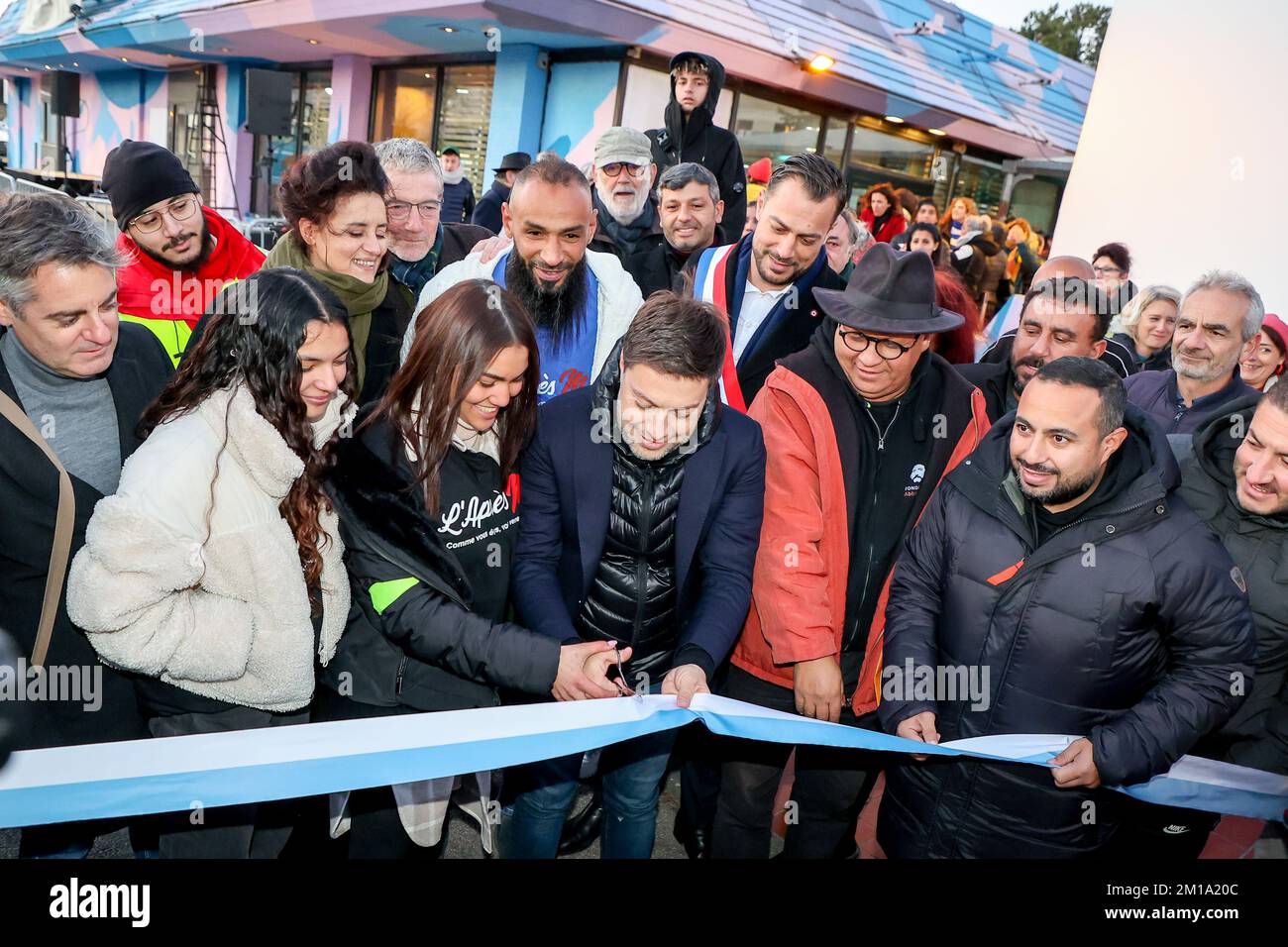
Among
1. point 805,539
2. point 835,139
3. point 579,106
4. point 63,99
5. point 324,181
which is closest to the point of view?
point 805,539

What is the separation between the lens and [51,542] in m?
2.34

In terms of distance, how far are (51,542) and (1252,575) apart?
11.2 feet

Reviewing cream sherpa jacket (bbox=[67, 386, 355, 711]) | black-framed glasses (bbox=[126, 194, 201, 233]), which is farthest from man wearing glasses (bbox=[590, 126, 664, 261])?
cream sherpa jacket (bbox=[67, 386, 355, 711])

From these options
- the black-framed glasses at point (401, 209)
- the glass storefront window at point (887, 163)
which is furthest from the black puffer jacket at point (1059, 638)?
the glass storefront window at point (887, 163)

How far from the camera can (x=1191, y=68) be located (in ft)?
20.1

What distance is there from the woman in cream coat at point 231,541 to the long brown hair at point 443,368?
0.20 meters

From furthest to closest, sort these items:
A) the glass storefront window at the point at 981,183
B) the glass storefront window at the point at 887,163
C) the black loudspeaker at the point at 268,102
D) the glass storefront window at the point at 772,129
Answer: the glass storefront window at the point at 981,183
the glass storefront window at the point at 887,163
the glass storefront window at the point at 772,129
the black loudspeaker at the point at 268,102

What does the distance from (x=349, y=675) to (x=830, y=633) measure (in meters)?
1.49

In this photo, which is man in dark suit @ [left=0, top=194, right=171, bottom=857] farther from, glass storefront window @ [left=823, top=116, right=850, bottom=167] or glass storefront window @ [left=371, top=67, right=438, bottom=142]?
glass storefront window @ [left=823, top=116, right=850, bottom=167]

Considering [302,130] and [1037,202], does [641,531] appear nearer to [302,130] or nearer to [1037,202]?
[302,130]

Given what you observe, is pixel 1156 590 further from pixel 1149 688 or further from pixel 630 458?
pixel 630 458

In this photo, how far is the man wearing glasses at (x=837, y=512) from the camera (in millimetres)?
2904

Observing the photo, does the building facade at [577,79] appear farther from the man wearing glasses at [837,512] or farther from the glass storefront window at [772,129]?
the man wearing glasses at [837,512]

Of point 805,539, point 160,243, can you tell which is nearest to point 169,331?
point 160,243
